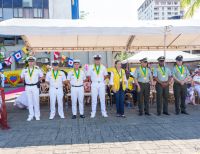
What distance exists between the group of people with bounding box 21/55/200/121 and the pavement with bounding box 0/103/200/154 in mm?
378

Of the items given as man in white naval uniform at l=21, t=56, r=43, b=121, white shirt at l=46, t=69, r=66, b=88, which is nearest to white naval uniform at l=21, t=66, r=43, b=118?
man in white naval uniform at l=21, t=56, r=43, b=121

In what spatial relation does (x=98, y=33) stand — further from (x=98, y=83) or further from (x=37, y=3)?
(x=37, y=3)

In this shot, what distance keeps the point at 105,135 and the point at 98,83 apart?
245cm

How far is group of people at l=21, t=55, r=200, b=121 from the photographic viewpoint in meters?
8.68

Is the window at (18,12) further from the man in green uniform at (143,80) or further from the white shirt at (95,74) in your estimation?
the man in green uniform at (143,80)

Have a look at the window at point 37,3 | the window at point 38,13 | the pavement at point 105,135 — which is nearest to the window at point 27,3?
the window at point 37,3

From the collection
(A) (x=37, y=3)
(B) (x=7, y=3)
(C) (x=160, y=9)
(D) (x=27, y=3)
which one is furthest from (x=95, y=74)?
(C) (x=160, y=9)

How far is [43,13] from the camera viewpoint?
37562 millimetres

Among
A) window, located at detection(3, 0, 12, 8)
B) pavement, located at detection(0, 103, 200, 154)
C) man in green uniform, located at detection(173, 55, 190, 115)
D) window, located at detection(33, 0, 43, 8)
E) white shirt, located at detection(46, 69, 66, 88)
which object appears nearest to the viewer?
pavement, located at detection(0, 103, 200, 154)

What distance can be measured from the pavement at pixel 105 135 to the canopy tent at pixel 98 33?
2665 millimetres

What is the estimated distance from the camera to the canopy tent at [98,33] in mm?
8977

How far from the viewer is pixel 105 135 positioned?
671 cm

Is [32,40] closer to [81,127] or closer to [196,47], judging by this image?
[81,127]

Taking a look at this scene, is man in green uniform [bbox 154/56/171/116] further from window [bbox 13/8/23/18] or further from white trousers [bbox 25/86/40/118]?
window [bbox 13/8/23/18]
